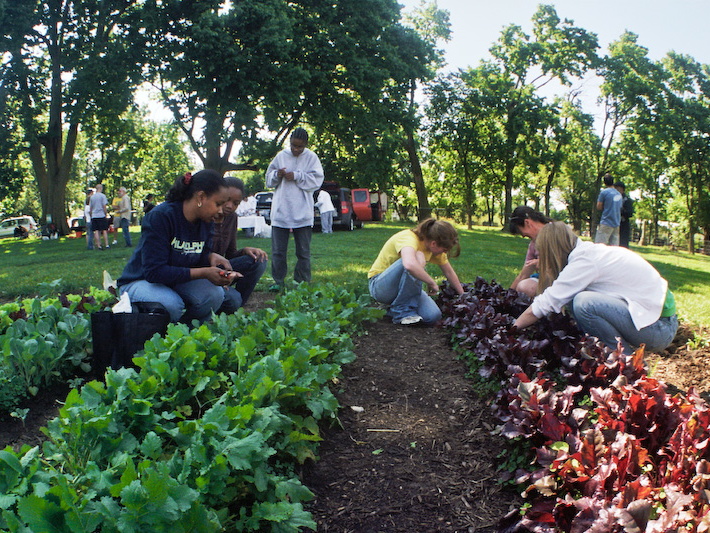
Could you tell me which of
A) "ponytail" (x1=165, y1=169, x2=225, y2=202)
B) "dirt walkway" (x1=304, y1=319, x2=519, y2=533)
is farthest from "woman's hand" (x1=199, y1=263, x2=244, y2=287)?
"dirt walkway" (x1=304, y1=319, x2=519, y2=533)

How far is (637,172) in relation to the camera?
3566cm

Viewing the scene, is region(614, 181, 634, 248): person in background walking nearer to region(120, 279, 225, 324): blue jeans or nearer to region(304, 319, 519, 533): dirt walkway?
region(304, 319, 519, 533): dirt walkway

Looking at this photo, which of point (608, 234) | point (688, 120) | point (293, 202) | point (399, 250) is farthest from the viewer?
point (688, 120)

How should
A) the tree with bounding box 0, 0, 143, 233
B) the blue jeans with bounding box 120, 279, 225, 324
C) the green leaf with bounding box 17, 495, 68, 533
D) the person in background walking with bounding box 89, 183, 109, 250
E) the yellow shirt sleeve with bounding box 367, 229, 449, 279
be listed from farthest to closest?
1. the tree with bounding box 0, 0, 143, 233
2. the person in background walking with bounding box 89, 183, 109, 250
3. the yellow shirt sleeve with bounding box 367, 229, 449, 279
4. the blue jeans with bounding box 120, 279, 225, 324
5. the green leaf with bounding box 17, 495, 68, 533

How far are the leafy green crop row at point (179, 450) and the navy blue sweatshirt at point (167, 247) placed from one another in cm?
84

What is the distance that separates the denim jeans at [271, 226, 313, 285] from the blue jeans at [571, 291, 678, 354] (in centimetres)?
347

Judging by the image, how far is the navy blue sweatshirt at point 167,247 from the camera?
397 cm

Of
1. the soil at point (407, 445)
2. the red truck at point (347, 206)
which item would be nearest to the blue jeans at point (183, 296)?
the soil at point (407, 445)

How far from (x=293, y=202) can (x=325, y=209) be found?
43.2 ft

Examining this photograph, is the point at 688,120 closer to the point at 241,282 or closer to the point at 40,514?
the point at 241,282

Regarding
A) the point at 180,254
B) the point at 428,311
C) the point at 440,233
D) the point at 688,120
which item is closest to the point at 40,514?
the point at 180,254

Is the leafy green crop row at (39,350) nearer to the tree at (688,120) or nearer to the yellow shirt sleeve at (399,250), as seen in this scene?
the yellow shirt sleeve at (399,250)

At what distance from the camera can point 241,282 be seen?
5.18 m

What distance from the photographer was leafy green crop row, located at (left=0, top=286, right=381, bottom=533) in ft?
5.47
